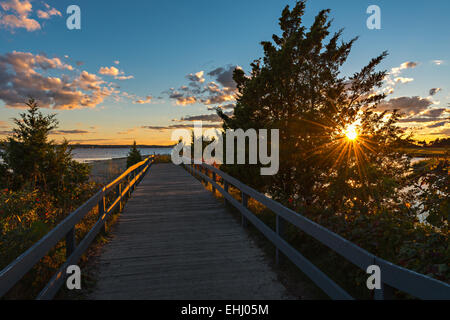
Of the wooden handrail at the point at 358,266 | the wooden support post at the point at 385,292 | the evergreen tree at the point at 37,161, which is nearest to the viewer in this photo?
the wooden handrail at the point at 358,266

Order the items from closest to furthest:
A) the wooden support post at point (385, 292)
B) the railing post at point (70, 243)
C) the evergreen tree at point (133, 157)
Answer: the wooden support post at point (385, 292) < the railing post at point (70, 243) < the evergreen tree at point (133, 157)

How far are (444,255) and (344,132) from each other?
8.68 meters

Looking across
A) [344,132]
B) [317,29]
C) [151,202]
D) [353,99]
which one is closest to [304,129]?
[344,132]

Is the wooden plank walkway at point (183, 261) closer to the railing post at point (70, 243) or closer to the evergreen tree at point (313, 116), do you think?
the railing post at point (70, 243)

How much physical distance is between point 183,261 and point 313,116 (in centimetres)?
757

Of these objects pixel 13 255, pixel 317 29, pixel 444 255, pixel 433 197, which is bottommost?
pixel 13 255

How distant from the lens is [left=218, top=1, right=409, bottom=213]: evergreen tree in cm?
1088

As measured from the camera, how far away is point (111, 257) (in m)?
5.11

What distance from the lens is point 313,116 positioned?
34.6ft

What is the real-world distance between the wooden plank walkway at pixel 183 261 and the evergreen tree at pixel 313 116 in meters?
4.32

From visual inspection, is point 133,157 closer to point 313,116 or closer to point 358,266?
point 313,116

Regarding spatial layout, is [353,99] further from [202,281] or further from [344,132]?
[202,281]

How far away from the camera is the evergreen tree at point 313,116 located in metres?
10.9

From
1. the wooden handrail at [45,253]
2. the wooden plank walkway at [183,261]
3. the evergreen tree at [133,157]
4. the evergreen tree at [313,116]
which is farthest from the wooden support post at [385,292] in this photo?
the evergreen tree at [133,157]
